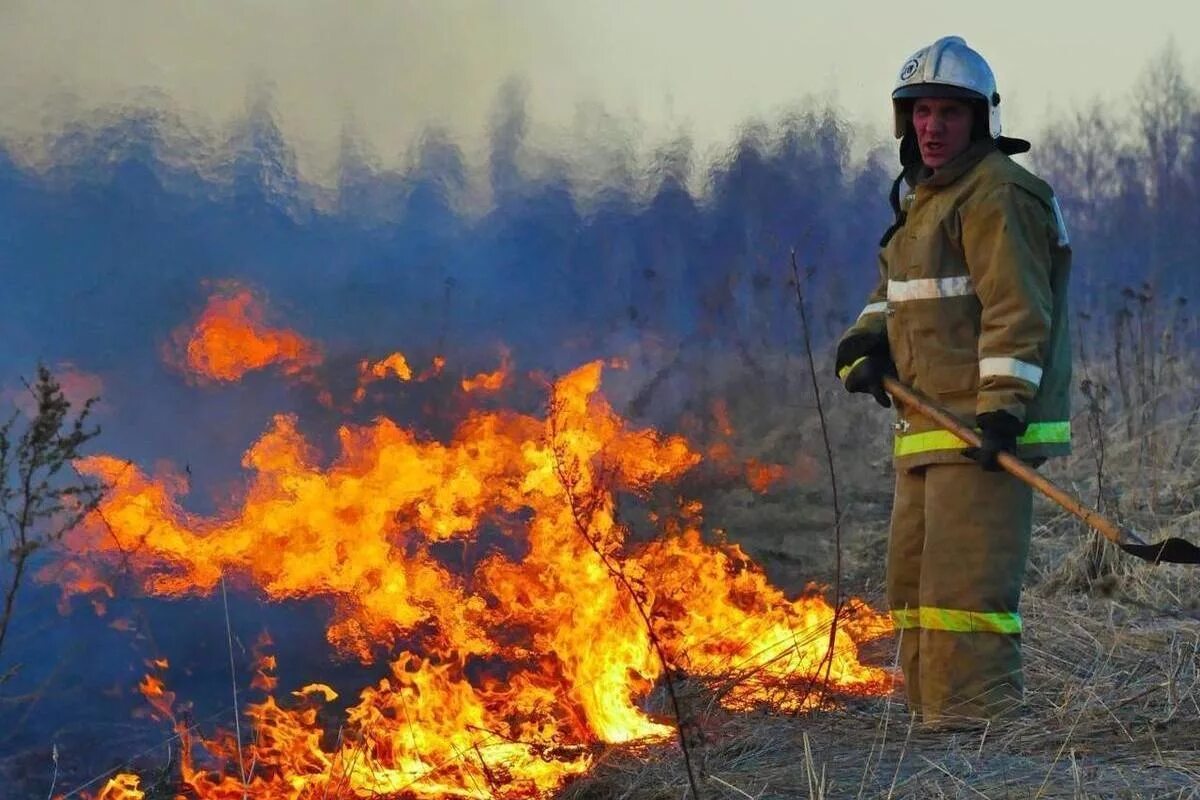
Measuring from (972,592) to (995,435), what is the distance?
1.61 ft

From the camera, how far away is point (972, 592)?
309 centimetres

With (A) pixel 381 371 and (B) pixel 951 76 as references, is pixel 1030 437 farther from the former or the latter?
(A) pixel 381 371

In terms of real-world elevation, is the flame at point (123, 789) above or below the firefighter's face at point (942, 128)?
below

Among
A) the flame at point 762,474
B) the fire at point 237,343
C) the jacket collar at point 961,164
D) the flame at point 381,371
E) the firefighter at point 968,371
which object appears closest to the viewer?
the firefighter at point 968,371

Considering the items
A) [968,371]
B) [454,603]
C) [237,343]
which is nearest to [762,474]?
[454,603]

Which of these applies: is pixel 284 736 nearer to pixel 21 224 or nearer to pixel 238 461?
pixel 238 461

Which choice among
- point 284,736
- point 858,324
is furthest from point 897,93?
point 284,736

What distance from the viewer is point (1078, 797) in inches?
90.0

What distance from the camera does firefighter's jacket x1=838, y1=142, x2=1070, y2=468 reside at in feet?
9.80

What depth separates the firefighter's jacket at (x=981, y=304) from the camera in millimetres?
2988

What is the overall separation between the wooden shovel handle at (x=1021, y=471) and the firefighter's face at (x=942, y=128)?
2.43 ft

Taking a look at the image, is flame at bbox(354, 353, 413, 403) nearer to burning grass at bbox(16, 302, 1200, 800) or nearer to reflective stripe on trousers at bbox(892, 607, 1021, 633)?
burning grass at bbox(16, 302, 1200, 800)

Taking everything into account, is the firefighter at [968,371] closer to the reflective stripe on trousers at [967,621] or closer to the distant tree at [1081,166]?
the reflective stripe on trousers at [967,621]

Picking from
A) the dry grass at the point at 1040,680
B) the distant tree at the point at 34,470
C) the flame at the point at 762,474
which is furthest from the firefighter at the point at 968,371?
the flame at the point at 762,474
